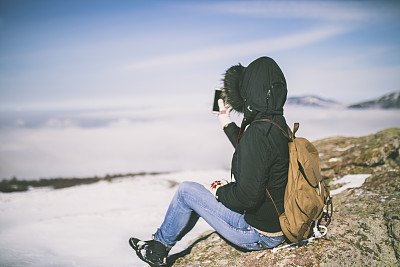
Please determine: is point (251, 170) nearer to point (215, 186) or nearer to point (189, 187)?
point (215, 186)

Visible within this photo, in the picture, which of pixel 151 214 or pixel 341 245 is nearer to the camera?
pixel 341 245

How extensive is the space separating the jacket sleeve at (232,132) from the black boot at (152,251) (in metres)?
1.74

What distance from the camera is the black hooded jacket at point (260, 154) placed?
2492 mm

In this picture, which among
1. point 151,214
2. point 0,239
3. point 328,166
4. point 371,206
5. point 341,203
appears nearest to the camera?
point 371,206

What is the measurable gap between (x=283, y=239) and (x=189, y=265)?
1.38 m

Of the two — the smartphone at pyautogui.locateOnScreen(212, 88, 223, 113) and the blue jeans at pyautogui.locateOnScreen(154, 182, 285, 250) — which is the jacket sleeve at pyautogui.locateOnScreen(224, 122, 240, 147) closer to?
the smartphone at pyautogui.locateOnScreen(212, 88, 223, 113)

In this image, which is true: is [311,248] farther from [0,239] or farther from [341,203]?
[0,239]

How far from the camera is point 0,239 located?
18.9 feet

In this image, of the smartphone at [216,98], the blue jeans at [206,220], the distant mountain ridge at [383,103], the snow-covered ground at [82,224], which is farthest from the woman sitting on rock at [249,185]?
the distant mountain ridge at [383,103]

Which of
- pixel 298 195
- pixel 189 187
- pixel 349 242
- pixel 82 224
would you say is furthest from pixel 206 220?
pixel 82 224

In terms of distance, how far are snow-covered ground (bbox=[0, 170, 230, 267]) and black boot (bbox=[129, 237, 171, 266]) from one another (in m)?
1.00

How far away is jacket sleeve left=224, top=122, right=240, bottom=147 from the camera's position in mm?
3539

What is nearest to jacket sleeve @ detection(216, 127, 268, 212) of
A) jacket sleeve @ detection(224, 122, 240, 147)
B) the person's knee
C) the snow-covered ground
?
the person's knee

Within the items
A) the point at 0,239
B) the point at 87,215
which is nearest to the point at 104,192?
the point at 87,215
